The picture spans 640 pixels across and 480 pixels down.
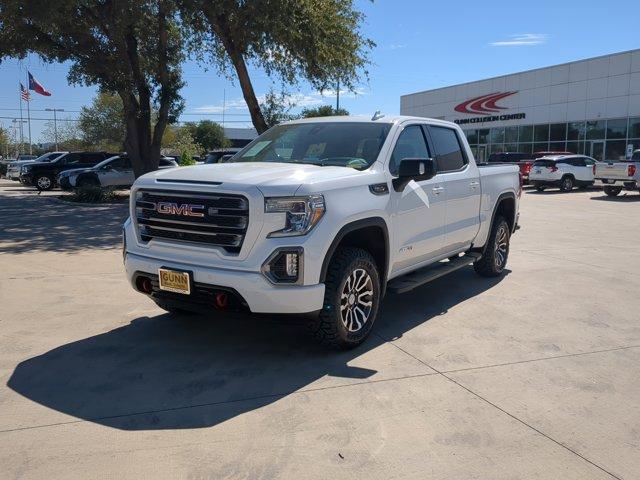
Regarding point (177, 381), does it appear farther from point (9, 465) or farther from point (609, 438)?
point (609, 438)

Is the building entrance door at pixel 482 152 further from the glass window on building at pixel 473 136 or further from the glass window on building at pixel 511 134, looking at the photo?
the glass window on building at pixel 511 134

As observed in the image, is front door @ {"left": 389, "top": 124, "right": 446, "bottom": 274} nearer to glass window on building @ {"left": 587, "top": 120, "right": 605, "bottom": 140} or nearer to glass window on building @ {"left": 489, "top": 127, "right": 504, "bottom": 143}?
glass window on building @ {"left": 587, "top": 120, "right": 605, "bottom": 140}

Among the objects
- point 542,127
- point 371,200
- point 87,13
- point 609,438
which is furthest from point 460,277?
point 542,127

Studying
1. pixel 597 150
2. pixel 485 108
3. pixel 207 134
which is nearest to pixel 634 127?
pixel 597 150

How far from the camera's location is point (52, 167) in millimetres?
26469

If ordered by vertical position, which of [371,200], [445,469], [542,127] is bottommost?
[445,469]

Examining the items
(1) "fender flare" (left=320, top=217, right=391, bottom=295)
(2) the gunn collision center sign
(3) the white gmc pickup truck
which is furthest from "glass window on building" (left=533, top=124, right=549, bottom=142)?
(1) "fender flare" (left=320, top=217, right=391, bottom=295)

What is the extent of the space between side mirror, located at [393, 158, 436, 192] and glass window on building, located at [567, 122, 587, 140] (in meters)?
34.5

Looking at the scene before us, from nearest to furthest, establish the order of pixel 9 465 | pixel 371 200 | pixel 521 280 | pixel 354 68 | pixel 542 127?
pixel 9 465 → pixel 371 200 → pixel 521 280 → pixel 354 68 → pixel 542 127

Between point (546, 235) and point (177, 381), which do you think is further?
point (546, 235)

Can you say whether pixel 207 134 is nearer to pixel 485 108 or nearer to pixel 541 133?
pixel 485 108

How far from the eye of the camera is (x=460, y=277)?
8.09 meters

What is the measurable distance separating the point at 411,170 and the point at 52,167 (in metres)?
25.2

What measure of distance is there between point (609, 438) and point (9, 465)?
3496 millimetres
